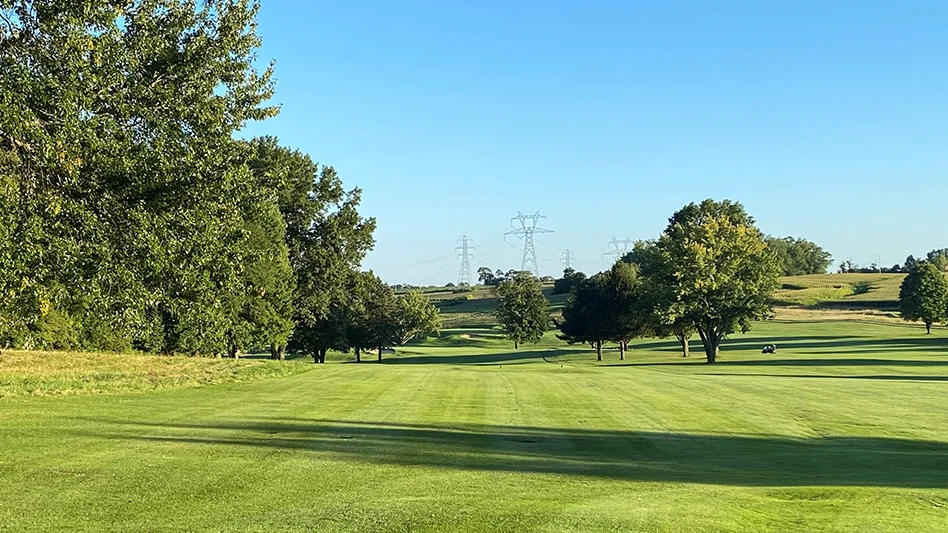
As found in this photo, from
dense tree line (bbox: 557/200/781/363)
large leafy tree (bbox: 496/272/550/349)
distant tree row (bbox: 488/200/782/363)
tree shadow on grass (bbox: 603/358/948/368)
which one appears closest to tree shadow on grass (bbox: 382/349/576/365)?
large leafy tree (bbox: 496/272/550/349)

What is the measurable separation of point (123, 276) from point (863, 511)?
50.2 feet

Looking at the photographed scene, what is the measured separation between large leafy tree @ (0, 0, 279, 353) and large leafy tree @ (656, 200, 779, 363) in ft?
155

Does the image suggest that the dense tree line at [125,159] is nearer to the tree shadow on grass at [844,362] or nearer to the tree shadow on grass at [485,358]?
the tree shadow on grass at [844,362]

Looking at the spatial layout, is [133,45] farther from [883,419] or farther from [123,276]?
[883,419]

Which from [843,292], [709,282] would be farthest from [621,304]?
[843,292]

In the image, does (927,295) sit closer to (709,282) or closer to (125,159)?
(709,282)

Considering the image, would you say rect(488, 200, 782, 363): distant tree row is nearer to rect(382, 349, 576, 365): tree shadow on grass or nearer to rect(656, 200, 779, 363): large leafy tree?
rect(656, 200, 779, 363): large leafy tree

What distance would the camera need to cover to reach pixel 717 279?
205ft

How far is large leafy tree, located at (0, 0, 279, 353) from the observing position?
51.7 feet

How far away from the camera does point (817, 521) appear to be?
885 cm

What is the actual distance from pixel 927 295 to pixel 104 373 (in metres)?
89.1

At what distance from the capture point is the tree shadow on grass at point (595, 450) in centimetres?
1234

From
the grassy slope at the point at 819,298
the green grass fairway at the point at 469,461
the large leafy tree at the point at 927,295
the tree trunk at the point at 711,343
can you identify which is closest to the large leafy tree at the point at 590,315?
the tree trunk at the point at 711,343

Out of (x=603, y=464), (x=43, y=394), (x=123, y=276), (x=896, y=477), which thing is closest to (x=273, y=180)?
(x=123, y=276)
